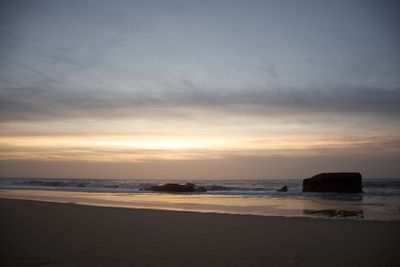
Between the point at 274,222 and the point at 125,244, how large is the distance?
6.04 metres

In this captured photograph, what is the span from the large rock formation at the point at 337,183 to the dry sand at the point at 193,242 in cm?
2697

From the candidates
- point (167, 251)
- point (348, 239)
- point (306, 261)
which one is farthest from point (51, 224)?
point (348, 239)

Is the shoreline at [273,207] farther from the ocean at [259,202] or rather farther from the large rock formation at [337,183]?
the large rock formation at [337,183]

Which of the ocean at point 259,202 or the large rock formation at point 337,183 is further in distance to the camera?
the large rock formation at point 337,183

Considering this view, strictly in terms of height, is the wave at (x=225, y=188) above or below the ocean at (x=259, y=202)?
below

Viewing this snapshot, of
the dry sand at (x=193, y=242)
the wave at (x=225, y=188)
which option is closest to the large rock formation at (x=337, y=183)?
the wave at (x=225, y=188)

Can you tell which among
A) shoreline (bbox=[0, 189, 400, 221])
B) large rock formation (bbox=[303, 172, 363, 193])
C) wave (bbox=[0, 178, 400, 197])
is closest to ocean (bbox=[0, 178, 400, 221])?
shoreline (bbox=[0, 189, 400, 221])

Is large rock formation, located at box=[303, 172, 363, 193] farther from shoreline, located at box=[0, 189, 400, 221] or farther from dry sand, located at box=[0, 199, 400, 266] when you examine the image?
dry sand, located at box=[0, 199, 400, 266]

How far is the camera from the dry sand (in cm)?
678

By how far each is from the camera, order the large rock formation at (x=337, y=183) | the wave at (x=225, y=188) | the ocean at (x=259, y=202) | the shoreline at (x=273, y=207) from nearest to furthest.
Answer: the shoreline at (x=273, y=207) < the ocean at (x=259, y=202) < the large rock formation at (x=337, y=183) < the wave at (x=225, y=188)

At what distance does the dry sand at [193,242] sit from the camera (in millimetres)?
6781

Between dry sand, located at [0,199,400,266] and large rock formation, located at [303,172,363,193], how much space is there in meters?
27.0

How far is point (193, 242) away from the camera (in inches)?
339

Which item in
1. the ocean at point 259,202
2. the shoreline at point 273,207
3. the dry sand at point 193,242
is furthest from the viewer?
the ocean at point 259,202
